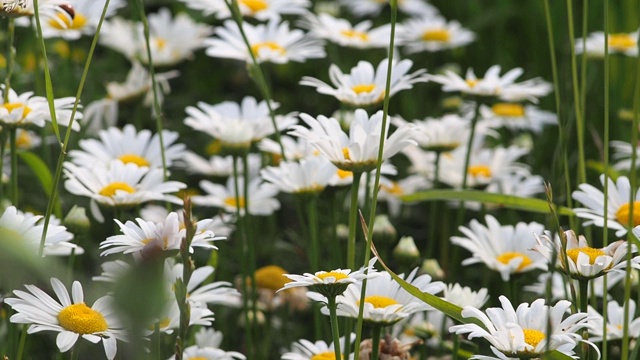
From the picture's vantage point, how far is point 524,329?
1.04 metres

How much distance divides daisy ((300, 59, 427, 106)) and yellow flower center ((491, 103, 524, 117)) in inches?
38.5

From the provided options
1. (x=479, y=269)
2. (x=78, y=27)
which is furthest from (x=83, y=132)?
(x=479, y=269)

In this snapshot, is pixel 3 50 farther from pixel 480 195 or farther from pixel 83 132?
pixel 480 195

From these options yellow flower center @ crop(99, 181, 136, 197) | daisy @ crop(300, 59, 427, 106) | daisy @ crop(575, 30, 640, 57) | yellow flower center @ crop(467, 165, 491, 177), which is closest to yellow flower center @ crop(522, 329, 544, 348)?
daisy @ crop(300, 59, 427, 106)

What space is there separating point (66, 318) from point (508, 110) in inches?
68.2

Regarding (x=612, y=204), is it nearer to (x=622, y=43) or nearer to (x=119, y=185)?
(x=119, y=185)

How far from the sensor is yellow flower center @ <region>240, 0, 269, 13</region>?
2049 mm

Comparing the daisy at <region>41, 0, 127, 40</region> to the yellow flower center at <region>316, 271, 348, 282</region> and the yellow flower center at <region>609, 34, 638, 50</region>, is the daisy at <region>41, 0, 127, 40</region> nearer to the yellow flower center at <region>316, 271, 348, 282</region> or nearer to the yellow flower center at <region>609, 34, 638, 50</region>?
the yellow flower center at <region>316, 271, 348, 282</region>

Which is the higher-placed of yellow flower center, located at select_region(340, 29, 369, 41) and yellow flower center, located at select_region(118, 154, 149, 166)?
yellow flower center, located at select_region(340, 29, 369, 41)

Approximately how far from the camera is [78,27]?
6.80 ft

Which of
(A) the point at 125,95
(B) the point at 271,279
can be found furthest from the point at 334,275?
(A) the point at 125,95

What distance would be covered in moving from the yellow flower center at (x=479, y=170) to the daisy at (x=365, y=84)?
17.5 inches

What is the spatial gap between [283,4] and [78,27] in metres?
0.45

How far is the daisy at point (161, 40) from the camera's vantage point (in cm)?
233
